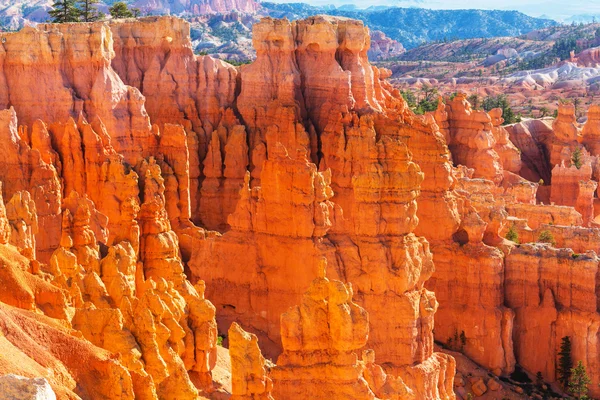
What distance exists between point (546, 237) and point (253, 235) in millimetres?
15617

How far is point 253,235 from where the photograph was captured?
32.8m

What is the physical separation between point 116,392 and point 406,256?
1643 cm

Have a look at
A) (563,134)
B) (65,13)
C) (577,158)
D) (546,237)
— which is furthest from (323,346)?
(563,134)

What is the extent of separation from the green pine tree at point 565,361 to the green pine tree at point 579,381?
2.00 feet

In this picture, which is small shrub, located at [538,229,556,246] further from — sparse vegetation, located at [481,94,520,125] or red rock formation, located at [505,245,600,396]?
sparse vegetation, located at [481,94,520,125]

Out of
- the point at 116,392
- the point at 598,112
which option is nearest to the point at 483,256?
the point at 116,392

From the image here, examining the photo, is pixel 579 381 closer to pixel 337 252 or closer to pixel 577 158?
pixel 337 252

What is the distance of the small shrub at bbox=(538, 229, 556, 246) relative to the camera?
4397 centimetres

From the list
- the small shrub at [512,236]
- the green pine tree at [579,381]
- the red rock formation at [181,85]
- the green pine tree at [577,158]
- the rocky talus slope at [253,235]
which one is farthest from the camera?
the green pine tree at [577,158]

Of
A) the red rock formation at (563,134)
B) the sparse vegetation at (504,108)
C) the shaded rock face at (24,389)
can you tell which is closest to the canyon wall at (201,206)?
the shaded rock face at (24,389)

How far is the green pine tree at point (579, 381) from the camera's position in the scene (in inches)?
1490

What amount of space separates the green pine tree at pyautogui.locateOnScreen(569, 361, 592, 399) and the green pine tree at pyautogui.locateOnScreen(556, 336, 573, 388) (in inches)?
23.9

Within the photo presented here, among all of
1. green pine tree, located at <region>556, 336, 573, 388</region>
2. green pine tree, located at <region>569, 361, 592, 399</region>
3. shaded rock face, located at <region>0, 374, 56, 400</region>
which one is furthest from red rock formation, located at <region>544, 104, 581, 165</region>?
shaded rock face, located at <region>0, 374, 56, 400</region>

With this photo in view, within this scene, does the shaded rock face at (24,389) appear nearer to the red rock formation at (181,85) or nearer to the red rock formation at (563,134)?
the red rock formation at (181,85)
